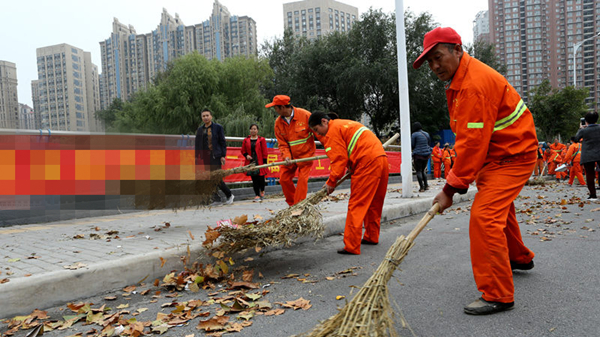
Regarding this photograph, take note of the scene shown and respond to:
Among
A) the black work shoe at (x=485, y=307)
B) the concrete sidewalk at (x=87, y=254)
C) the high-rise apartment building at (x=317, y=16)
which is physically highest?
the high-rise apartment building at (x=317, y=16)

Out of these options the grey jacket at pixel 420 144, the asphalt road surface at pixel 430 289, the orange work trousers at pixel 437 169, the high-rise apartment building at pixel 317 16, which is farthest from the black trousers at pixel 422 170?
the high-rise apartment building at pixel 317 16

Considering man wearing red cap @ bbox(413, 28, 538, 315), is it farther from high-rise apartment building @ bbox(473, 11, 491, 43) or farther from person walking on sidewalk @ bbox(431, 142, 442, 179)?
high-rise apartment building @ bbox(473, 11, 491, 43)

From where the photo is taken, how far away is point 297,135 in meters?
6.24

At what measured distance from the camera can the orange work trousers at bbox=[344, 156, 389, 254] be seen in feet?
15.2

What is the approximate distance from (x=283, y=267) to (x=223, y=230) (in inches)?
28.3

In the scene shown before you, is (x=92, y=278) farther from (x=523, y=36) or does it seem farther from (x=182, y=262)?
(x=523, y=36)

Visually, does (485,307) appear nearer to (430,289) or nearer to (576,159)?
(430,289)

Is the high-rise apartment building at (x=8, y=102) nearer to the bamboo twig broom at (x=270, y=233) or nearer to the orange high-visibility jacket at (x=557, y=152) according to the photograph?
the bamboo twig broom at (x=270, y=233)

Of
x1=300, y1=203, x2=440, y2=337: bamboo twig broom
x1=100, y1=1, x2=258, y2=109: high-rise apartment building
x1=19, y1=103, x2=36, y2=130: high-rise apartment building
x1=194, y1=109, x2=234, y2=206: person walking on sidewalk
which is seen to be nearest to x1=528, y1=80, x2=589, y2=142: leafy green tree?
x1=100, y1=1, x2=258, y2=109: high-rise apartment building

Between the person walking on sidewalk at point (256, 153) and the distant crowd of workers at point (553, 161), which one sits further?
the distant crowd of workers at point (553, 161)

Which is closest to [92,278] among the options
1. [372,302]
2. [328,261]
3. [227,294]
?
[227,294]

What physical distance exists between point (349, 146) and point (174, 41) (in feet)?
194

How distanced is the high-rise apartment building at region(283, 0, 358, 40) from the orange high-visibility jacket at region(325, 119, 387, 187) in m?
64.1

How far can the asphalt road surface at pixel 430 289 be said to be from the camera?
8.71 feet
